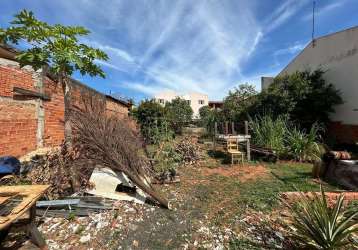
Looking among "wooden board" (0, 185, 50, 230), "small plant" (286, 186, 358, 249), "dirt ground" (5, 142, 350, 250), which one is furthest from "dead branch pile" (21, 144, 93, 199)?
"small plant" (286, 186, 358, 249)

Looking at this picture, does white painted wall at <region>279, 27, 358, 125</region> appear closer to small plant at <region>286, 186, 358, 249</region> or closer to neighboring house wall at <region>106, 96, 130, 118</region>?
small plant at <region>286, 186, 358, 249</region>

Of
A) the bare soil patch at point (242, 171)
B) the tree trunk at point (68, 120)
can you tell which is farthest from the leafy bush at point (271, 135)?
the tree trunk at point (68, 120)

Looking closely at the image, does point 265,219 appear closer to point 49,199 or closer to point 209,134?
point 49,199

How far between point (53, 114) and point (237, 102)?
38.4 ft

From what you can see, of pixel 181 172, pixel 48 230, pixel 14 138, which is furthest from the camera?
pixel 181 172

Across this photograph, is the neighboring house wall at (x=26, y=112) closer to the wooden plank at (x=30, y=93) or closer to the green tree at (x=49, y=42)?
the wooden plank at (x=30, y=93)

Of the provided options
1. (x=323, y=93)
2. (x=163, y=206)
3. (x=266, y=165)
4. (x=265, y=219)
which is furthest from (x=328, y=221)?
(x=323, y=93)

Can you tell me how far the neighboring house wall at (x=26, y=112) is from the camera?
5156 mm

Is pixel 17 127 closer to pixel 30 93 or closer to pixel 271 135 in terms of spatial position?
pixel 30 93

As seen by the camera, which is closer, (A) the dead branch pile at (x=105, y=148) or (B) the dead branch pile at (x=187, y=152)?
(A) the dead branch pile at (x=105, y=148)

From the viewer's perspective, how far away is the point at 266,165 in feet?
25.8

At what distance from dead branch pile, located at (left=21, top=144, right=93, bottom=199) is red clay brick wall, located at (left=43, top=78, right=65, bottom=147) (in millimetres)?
2149

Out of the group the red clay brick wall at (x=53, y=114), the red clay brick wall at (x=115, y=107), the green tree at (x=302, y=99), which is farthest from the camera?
the red clay brick wall at (x=115, y=107)

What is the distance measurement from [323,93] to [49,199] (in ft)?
42.1
